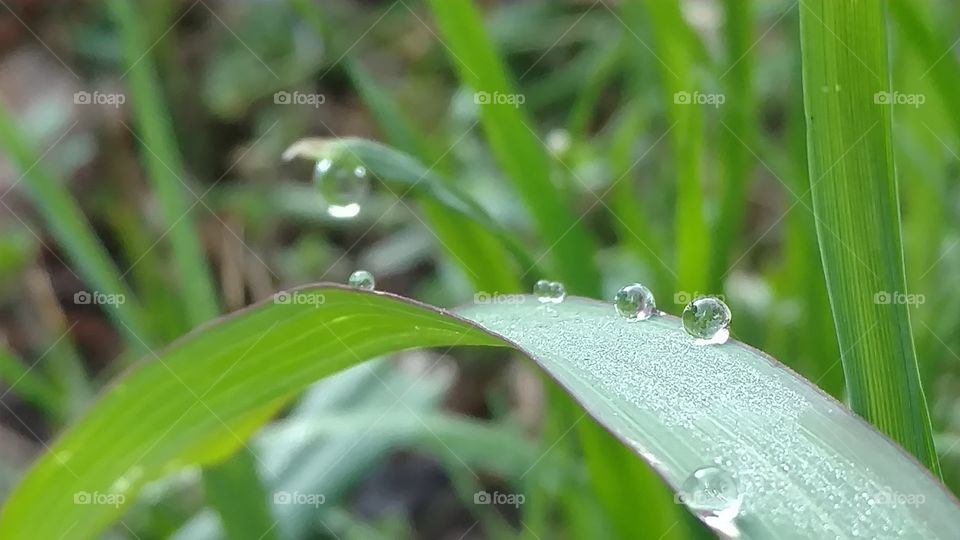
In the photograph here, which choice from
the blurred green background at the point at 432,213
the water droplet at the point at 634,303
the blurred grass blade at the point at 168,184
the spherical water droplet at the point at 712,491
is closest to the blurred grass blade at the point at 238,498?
the blurred green background at the point at 432,213

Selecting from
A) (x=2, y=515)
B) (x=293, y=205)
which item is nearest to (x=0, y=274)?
(x=293, y=205)

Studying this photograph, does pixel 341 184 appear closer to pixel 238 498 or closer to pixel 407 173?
pixel 407 173

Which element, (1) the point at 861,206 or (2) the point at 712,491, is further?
(1) the point at 861,206

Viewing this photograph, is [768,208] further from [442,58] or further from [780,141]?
[442,58]

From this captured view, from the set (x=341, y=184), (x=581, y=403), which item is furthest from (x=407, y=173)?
(x=581, y=403)

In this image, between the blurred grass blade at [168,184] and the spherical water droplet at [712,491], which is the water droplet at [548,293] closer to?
the spherical water droplet at [712,491]

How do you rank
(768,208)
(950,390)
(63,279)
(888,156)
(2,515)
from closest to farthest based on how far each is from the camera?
(888,156), (2,515), (950,390), (768,208), (63,279)

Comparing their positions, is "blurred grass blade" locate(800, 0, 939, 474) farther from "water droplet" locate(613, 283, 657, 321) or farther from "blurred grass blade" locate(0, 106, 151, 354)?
"blurred grass blade" locate(0, 106, 151, 354)
